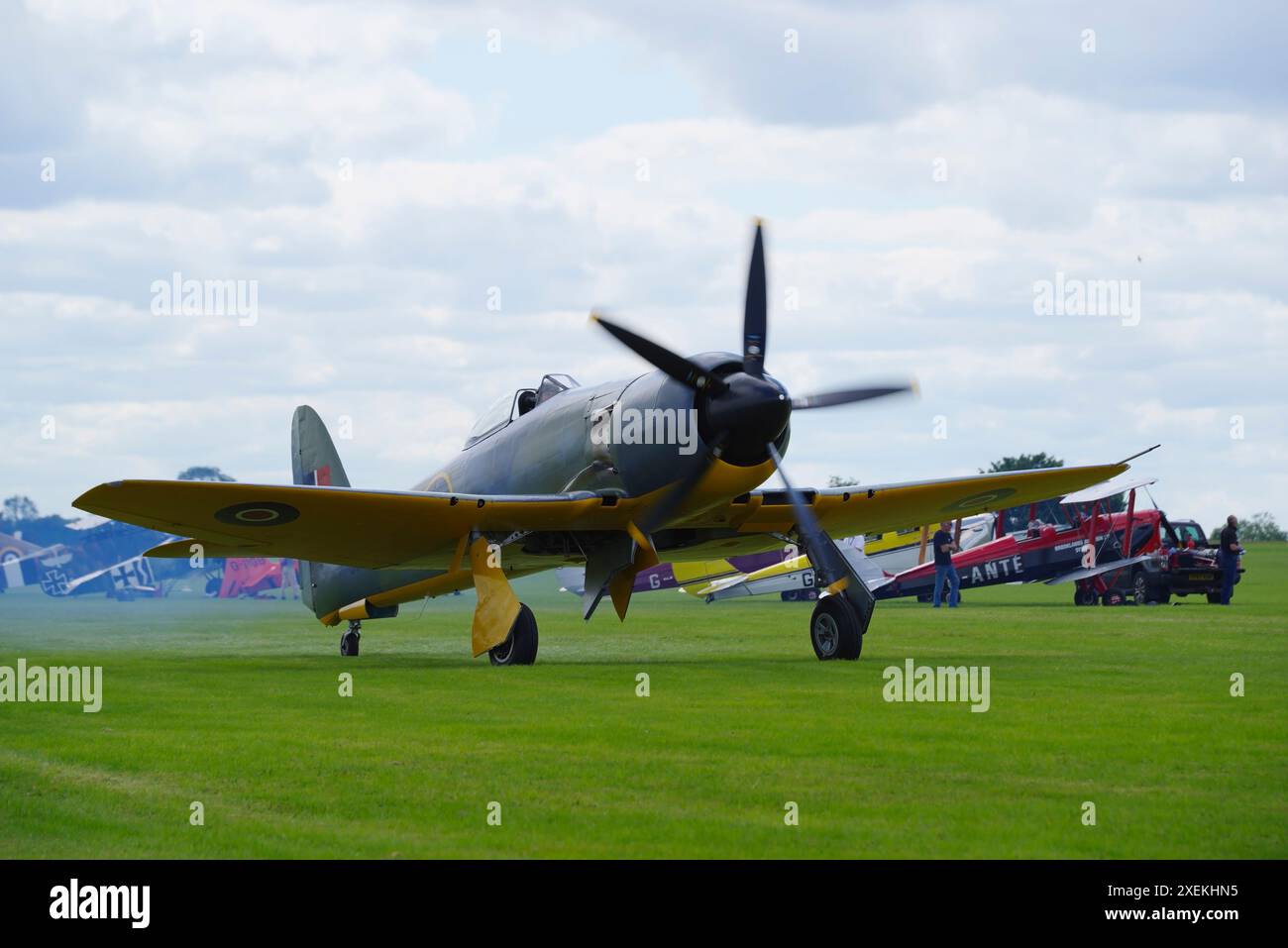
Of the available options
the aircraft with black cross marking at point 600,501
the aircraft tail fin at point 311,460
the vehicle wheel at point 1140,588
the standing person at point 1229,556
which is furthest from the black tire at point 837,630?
the vehicle wheel at point 1140,588

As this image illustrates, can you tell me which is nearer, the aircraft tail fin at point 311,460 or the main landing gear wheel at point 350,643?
the main landing gear wheel at point 350,643

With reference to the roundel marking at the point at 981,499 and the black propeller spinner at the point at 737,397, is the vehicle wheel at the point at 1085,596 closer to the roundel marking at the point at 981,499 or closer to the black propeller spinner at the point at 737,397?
the roundel marking at the point at 981,499

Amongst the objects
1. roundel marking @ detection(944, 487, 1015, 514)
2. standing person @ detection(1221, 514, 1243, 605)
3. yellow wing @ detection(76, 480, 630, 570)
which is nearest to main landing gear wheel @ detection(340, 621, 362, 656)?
yellow wing @ detection(76, 480, 630, 570)

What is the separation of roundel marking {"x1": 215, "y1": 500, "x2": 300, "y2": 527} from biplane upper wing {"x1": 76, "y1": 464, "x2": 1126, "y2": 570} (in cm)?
1

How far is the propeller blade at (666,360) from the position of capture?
15438 mm

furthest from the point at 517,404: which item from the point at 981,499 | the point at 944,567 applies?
the point at 944,567

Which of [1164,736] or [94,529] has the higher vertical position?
[94,529]

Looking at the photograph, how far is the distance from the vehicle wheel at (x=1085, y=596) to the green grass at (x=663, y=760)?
695 inches

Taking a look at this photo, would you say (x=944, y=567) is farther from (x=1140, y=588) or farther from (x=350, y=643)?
(x=350, y=643)

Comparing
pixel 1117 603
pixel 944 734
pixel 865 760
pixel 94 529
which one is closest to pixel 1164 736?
pixel 944 734

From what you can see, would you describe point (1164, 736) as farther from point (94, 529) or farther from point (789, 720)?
point (94, 529)

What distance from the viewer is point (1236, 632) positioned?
21922 millimetres

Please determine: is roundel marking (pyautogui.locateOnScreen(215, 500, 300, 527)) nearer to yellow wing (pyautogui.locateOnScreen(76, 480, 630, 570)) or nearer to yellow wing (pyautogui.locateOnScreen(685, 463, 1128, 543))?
yellow wing (pyautogui.locateOnScreen(76, 480, 630, 570))
